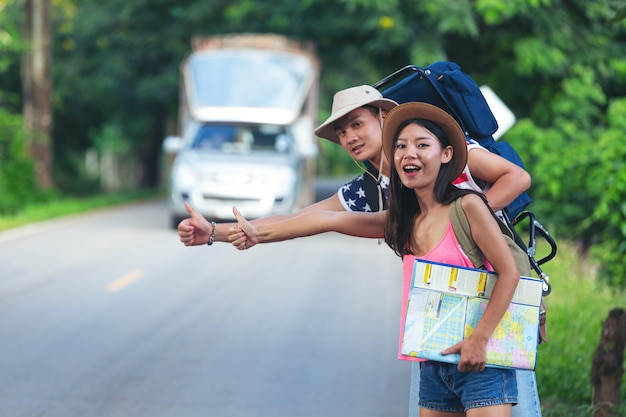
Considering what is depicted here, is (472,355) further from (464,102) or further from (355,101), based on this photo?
(355,101)

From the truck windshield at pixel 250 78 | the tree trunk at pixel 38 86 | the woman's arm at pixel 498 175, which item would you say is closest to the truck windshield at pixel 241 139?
the truck windshield at pixel 250 78

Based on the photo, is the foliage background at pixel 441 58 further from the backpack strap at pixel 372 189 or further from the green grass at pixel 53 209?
the backpack strap at pixel 372 189

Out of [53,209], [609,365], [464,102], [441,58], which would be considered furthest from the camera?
[53,209]

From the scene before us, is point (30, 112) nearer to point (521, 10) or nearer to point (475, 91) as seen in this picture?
point (521, 10)

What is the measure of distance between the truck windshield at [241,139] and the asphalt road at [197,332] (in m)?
3.23

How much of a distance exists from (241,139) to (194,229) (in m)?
15.1

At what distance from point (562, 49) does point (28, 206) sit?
1125 centimetres

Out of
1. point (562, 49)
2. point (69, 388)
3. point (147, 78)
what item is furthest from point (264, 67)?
point (69, 388)

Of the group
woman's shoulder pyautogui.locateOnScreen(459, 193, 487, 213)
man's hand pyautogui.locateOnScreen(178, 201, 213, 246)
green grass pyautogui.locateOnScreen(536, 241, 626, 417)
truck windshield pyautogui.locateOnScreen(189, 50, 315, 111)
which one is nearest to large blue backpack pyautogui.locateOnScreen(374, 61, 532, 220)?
woman's shoulder pyautogui.locateOnScreen(459, 193, 487, 213)

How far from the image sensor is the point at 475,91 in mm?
4246

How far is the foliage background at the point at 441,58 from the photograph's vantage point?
15.4 meters

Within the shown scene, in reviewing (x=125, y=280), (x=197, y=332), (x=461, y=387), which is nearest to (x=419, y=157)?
(x=461, y=387)

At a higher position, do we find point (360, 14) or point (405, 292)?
point (360, 14)

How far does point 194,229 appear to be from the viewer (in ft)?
14.3
